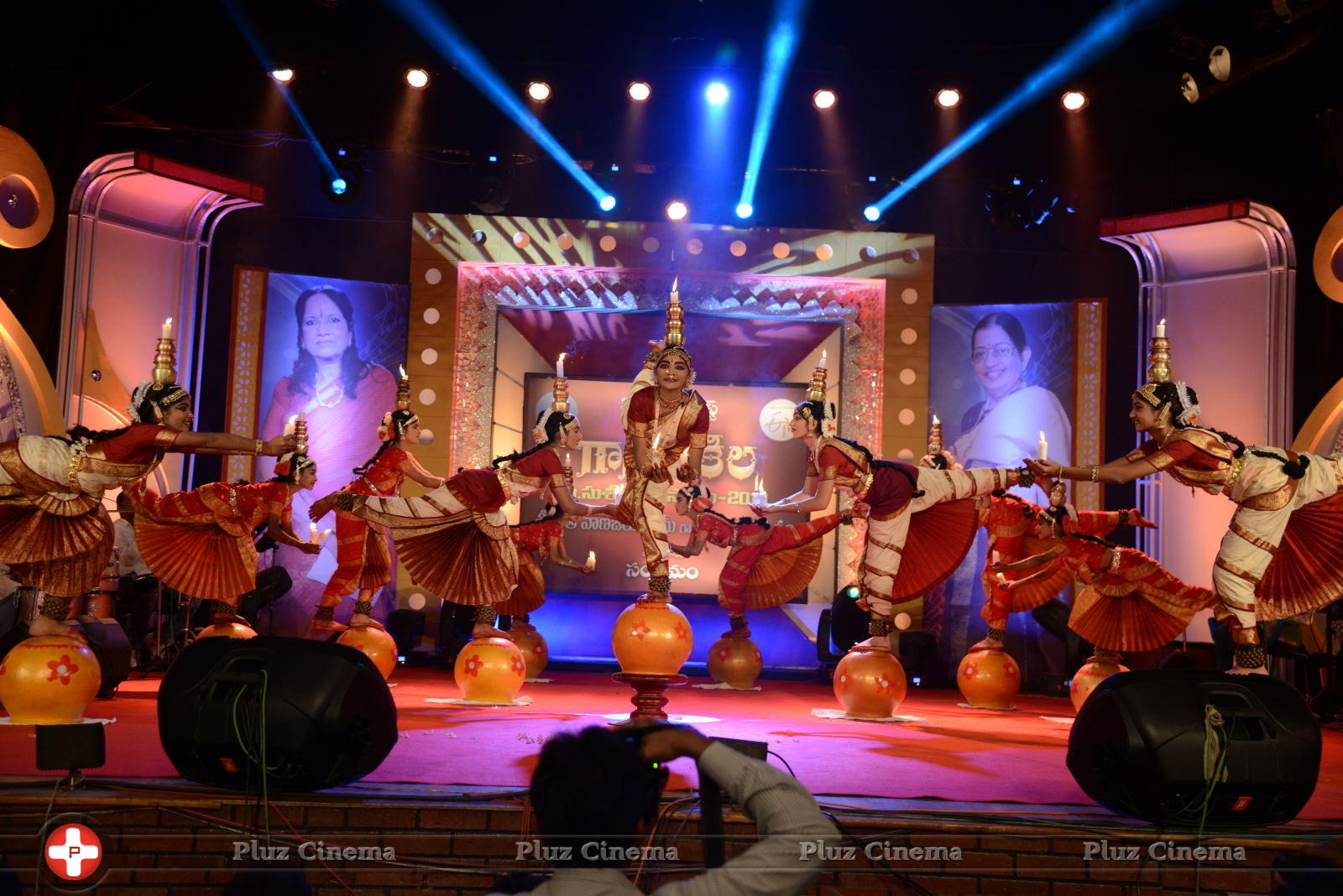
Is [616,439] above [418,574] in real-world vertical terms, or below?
above

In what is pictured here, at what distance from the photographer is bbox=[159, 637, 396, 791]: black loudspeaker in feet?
11.0

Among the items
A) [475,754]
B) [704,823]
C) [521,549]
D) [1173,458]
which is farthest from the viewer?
[521,549]

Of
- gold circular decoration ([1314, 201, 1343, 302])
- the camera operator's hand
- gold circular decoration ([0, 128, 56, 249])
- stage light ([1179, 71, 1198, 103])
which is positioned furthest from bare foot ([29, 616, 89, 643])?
gold circular decoration ([1314, 201, 1343, 302])

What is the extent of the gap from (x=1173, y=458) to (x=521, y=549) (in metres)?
3.60

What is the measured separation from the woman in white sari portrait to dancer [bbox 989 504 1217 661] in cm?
301

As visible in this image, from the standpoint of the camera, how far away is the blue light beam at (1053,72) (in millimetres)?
8008

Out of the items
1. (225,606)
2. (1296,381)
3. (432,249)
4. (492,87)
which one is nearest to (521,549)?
(225,606)

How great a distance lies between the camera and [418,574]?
593 centimetres

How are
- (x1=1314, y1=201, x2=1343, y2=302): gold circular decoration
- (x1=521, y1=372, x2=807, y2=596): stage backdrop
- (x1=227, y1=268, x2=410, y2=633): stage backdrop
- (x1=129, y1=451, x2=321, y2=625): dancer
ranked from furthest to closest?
(x1=521, y1=372, x2=807, y2=596): stage backdrop
(x1=227, y1=268, x2=410, y2=633): stage backdrop
(x1=1314, y1=201, x2=1343, y2=302): gold circular decoration
(x1=129, y1=451, x2=321, y2=625): dancer

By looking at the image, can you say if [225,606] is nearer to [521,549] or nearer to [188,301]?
[521,549]

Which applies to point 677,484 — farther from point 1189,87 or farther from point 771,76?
point 1189,87

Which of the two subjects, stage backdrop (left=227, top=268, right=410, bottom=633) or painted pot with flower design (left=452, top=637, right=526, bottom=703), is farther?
stage backdrop (left=227, top=268, right=410, bottom=633)

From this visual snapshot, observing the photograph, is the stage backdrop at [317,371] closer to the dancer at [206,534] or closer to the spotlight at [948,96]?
the dancer at [206,534]

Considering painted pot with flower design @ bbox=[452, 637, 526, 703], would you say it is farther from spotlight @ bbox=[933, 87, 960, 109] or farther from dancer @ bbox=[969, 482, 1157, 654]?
spotlight @ bbox=[933, 87, 960, 109]
